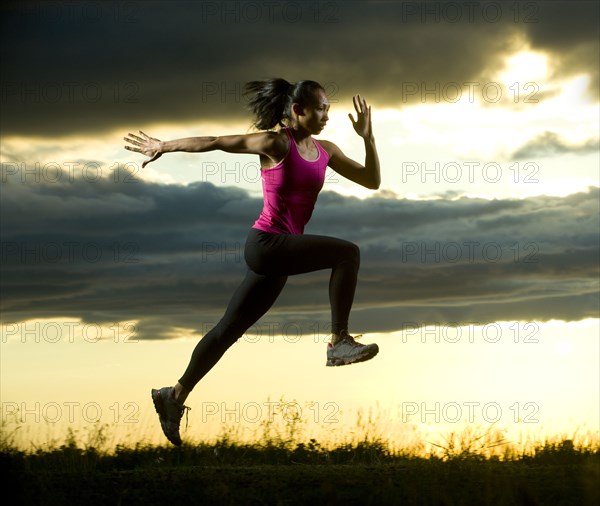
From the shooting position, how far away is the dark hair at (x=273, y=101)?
7672 mm

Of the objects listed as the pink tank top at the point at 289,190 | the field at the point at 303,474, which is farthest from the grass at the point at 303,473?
the pink tank top at the point at 289,190

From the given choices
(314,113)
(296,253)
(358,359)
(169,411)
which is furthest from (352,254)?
(169,411)

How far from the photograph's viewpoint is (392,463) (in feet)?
26.9

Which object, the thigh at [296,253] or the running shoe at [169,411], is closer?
the thigh at [296,253]

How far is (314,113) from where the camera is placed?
7.54m

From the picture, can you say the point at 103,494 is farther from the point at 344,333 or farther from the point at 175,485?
the point at 344,333

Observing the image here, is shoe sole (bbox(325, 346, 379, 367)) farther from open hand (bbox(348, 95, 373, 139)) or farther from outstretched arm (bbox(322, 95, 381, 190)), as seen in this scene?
open hand (bbox(348, 95, 373, 139))

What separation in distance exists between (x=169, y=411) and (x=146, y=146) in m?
2.27

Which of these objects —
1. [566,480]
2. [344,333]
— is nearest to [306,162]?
[344,333]

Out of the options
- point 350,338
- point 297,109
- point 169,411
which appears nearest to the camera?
point 350,338

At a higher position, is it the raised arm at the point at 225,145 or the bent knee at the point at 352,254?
the raised arm at the point at 225,145

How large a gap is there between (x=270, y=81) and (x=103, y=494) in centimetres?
332

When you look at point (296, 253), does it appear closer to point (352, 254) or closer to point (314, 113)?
point (352, 254)

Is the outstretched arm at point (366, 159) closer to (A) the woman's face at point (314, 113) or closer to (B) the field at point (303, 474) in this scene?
(A) the woman's face at point (314, 113)
